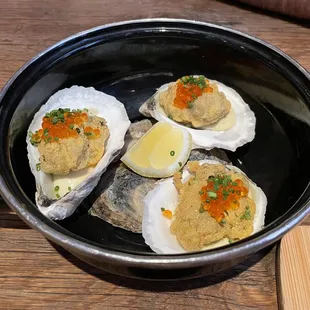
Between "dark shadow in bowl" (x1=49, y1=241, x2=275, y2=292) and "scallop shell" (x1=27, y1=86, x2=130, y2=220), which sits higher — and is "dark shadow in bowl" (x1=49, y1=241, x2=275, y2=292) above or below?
below

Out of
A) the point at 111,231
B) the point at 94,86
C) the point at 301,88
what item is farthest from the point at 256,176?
the point at 94,86

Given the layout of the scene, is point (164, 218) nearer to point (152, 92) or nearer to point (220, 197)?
point (220, 197)

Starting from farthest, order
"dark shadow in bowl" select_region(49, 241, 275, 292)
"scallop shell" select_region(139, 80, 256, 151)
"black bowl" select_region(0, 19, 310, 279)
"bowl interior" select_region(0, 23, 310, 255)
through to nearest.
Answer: "scallop shell" select_region(139, 80, 256, 151)
"bowl interior" select_region(0, 23, 310, 255)
"dark shadow in bowl" select_region(49, 241, 275, 292)
"black bowl" select_region(0, 19, 310, 279)

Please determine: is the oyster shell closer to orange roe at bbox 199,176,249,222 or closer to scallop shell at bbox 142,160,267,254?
scallop shell at bbox 142,160,267,254

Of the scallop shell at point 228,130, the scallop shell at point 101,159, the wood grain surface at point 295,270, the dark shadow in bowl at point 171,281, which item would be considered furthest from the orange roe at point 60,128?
the wood grain surface at point 295,270

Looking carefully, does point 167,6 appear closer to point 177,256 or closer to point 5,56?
point 5,56

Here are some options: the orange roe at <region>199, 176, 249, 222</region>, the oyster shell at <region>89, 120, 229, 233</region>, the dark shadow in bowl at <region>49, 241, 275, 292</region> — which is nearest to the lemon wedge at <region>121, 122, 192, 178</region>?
the oyster shell at <region>89, 120, 229, 233</region>

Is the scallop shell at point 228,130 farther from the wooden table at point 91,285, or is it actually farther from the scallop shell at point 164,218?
the wooden table at point 91,285
